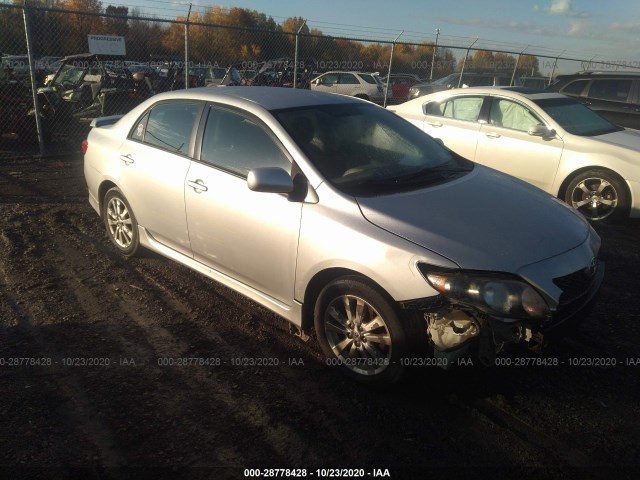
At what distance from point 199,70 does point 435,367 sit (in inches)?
806

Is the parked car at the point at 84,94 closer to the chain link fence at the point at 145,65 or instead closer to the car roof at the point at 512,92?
the chain link fence at the point at 145,65

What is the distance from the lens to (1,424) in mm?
2578

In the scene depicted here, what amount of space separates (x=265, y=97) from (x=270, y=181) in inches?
42.1

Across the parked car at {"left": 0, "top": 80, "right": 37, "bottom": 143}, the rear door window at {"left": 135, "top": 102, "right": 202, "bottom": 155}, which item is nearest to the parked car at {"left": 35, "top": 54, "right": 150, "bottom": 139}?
the parked car at {"left": 0, "top": 80, "right": 37, "bottom": 143}

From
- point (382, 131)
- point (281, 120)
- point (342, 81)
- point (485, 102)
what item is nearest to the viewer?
point (281, 120)

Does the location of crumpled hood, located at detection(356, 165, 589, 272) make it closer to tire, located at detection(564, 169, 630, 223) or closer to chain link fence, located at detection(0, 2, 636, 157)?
tire, located at detection(564, 169, 630, 223)

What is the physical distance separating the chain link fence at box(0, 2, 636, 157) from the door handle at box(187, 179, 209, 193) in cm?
513

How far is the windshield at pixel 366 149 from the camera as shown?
320 centimetres

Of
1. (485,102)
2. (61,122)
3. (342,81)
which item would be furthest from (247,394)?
(342,81)

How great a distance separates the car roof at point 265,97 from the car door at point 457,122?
11.1 ft

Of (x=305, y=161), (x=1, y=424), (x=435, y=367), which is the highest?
(x=305, y=161)

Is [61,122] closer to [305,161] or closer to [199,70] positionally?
[305,161]

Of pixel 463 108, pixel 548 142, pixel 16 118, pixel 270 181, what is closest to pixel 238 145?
pixel 270 181

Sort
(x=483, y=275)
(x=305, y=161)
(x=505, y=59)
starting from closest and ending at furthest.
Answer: (x=483, y=275), (x=305, y=161), (x=505, y=59)
